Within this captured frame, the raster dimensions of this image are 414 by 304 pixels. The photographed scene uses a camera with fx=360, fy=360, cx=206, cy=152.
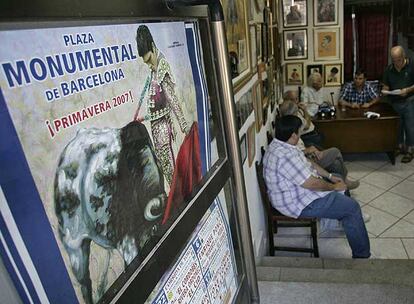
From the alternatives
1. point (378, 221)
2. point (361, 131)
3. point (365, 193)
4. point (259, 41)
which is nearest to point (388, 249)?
point (378, 221)

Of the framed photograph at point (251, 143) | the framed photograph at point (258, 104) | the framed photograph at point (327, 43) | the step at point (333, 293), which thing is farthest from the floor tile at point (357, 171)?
the step at point (333, 293)

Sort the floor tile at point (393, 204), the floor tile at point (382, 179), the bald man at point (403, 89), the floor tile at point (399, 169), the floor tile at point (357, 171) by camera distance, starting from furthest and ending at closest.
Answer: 1. the bald man at point (403, 89)
2. the floor tile at point (357, 171)
3. the floor tile at point (399, 169)
4. the floor tile at point (382, 179)
5. the floor tile at point (393, 204)

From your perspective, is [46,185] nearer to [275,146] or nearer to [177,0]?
[177,0]

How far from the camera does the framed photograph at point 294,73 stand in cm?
586

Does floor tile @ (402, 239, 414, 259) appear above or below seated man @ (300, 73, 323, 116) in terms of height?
below

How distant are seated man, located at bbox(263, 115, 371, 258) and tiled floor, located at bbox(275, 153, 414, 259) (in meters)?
0.34

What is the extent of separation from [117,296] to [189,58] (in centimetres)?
53

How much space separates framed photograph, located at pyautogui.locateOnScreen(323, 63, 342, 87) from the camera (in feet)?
19.1

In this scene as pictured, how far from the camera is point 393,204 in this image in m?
4.02

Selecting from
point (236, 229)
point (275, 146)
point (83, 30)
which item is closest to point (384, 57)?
point (275, 146)

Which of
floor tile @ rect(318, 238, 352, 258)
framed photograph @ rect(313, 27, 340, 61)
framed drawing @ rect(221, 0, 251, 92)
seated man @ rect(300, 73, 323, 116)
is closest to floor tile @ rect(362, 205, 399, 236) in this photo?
floor tile @ rect(318, 238, 352, 258)

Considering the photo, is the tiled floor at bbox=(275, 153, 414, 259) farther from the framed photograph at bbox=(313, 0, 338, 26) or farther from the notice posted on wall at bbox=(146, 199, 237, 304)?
the notice posted on wall at bbox=(146, 199, 237, 304)

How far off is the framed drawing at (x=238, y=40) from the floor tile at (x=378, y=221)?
2.09 m

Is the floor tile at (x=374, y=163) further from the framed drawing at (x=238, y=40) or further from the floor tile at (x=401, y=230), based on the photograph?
the framed drawing at (x=238, y=40)
